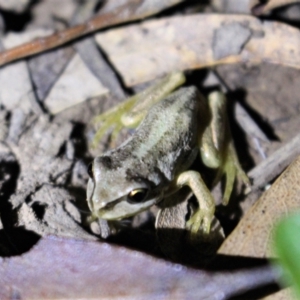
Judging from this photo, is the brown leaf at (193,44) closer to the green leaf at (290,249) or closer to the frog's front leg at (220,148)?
the frog's front leg at (220,148)

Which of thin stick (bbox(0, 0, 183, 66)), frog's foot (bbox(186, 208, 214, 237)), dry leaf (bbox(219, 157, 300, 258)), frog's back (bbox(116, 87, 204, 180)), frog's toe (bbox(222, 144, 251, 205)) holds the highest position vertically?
thin stick (bbox(0, 0, 183, 66))

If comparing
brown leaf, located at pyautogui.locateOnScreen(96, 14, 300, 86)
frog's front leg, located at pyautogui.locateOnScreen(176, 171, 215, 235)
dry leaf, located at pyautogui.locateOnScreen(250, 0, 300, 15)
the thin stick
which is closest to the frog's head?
frog's front leg, located at pyautogui.locateOnScreen(176, 171, 215, 235)

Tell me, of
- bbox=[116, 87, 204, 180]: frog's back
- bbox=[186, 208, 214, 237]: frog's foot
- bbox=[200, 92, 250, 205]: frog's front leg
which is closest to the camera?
bbox=[186, 208, 214, 237]: frog's foot

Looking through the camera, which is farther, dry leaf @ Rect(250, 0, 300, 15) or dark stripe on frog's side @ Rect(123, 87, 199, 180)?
dry leaf @ Rect(250, 0, 300, 15)

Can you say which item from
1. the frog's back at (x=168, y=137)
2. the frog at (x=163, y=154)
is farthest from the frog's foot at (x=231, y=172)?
the frog's back at (x=168, y=137)

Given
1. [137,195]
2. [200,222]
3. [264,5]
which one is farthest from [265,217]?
[264,5]

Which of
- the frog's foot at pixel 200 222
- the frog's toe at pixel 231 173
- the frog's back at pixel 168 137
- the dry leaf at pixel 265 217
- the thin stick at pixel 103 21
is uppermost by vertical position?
the thin stick at pixel 103 21

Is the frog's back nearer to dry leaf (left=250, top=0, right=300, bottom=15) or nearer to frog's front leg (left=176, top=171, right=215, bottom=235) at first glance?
frog's front leg (left=176, top=171, right=215, bottom=235)

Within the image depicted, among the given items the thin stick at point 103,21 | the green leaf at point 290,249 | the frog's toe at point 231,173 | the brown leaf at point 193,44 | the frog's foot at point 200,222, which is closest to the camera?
the green leaf at point 290,249
